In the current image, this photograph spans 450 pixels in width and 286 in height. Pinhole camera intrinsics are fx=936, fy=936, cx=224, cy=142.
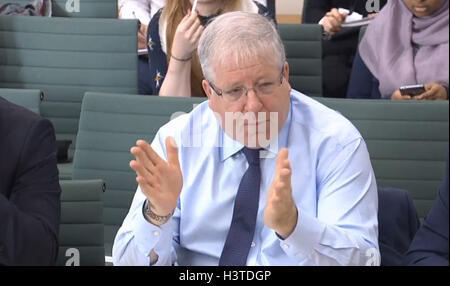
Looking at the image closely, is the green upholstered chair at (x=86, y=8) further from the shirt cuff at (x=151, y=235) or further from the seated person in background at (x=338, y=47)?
the shirt cuff at (x=151, y=235)

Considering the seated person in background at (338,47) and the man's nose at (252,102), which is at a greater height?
the man's nose at (252,102)

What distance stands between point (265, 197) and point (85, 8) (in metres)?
2.38

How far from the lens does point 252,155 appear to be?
4.53 ft

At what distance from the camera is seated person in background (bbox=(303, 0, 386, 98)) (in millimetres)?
2916

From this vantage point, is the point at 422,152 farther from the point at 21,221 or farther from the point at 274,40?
the point at 21,221

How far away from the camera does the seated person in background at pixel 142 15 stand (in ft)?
9.86

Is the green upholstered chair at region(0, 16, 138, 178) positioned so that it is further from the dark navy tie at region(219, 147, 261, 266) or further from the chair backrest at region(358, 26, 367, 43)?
the dark navy tie at region(219, 147, 261, 266)

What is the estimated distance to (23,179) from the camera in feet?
4.59

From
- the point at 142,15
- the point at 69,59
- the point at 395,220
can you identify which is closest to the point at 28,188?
the point at 395,220

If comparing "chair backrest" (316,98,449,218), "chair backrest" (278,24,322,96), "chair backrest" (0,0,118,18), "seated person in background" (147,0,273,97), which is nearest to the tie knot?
"chair backrest" (316,98,449,218)

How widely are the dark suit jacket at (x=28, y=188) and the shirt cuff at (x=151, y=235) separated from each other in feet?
0.53

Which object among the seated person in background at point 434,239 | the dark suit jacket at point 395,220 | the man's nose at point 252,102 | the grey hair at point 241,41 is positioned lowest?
the dark suit jacket at point 395,220

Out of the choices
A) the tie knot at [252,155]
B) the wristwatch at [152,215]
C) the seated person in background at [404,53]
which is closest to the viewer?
the wristwatch at [152,215]

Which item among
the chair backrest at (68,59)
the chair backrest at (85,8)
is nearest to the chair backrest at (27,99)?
the chair backrest at (68,59)
